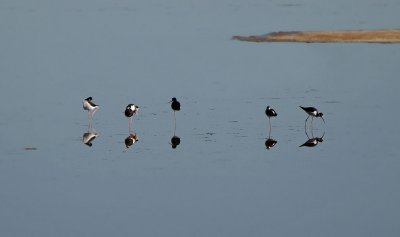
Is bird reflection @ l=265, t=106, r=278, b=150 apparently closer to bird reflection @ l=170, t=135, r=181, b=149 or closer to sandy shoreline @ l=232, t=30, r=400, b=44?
bird reflection @ l=170, t=135, r=181, b=149

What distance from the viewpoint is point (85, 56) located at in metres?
35.5

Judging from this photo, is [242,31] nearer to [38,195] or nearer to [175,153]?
[175,153]

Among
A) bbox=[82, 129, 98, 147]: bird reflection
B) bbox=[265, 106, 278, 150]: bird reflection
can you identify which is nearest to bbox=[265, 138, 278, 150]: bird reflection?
bbox=[265, 106, 278, 150]: bird reflection

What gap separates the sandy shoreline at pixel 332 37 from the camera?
38000 millimetres

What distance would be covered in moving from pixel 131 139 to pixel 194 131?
4.78 feet

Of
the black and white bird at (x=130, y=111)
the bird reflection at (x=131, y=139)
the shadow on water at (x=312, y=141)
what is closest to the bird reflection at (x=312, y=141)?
the shadow on water at (x=312, y=141)

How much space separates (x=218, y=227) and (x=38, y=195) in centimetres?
350

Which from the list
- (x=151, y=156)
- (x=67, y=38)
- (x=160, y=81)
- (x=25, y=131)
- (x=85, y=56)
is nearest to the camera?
(x=151, y=156)

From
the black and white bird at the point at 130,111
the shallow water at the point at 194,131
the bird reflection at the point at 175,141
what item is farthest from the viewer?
the black and white bird at the point at 130,111

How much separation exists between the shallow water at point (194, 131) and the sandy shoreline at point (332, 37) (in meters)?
0.59

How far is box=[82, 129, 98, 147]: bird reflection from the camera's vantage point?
931 inches

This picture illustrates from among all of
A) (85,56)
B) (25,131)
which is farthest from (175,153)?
(85,56)

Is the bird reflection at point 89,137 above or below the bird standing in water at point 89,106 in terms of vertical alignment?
below

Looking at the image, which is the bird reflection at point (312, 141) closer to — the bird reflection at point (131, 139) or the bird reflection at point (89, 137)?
the bird reflection at point (131, 139)
